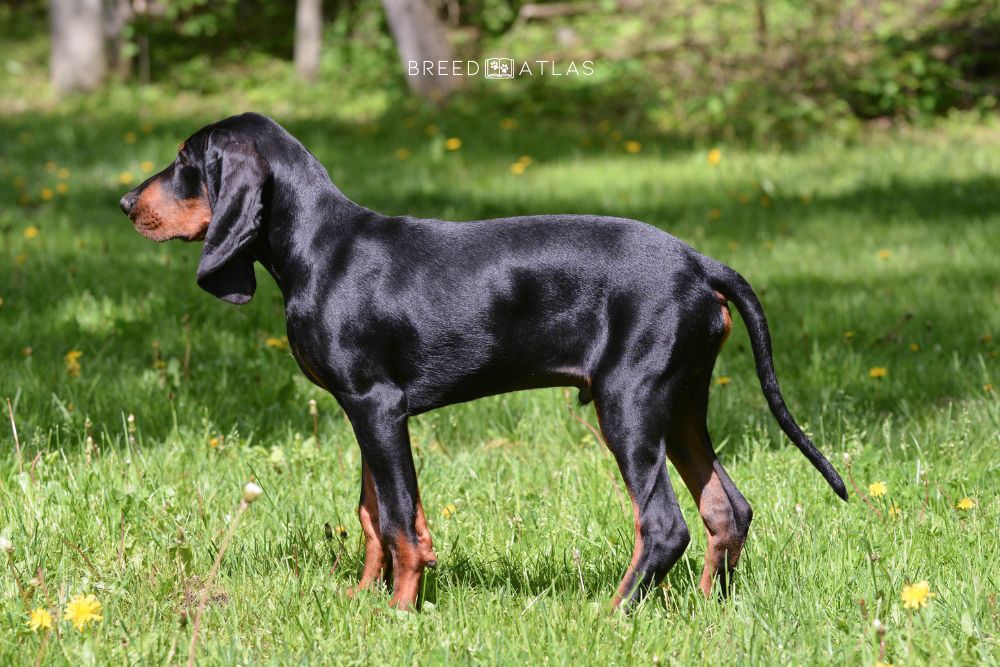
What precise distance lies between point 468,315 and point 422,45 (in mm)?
9995

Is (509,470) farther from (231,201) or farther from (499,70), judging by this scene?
(499,70)

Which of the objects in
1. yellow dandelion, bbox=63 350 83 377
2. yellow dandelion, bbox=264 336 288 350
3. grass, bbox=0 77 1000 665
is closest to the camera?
grass, bbox=0 77 1000 665

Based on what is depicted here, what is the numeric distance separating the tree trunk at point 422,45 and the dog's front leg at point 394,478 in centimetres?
985

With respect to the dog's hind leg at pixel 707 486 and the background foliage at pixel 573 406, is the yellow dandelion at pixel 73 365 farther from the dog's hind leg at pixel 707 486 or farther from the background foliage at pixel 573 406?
the dog's hind leg at pixel 707 486

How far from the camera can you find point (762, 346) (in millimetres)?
3012

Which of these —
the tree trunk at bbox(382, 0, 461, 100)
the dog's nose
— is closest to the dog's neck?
the dog's nose

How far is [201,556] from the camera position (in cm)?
325

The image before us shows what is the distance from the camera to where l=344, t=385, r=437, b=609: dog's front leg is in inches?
114

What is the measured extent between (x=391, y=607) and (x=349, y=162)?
6.95m

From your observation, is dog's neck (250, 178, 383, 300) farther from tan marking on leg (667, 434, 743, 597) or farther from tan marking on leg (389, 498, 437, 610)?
tan marking on leg (667, 434, 743, 597)

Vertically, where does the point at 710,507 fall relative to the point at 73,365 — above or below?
above

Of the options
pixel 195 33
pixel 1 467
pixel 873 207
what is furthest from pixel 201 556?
pixel 195 33

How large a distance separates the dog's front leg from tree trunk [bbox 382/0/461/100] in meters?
9.85

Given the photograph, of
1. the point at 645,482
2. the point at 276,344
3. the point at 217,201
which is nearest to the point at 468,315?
the point at 645,482
